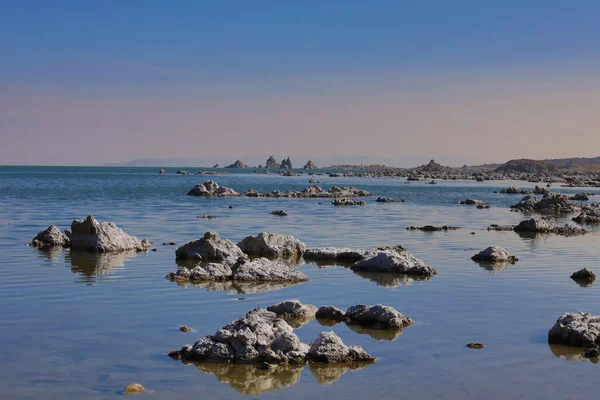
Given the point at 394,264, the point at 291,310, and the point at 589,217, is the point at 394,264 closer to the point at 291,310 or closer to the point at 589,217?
the point at 291,310

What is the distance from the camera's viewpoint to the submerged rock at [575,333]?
13.5 m

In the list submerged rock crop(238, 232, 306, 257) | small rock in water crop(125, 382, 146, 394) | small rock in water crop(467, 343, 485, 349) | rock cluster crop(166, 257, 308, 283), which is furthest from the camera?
submerged rock crop(238, 232, 306, 257)

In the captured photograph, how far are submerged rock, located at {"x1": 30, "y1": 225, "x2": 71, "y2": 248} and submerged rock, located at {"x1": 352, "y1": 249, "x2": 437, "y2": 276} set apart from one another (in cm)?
1200

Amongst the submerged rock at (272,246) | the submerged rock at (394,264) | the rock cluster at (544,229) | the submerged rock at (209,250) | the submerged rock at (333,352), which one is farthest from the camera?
the rock cluster at (544,229)

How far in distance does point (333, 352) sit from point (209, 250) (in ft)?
41.8

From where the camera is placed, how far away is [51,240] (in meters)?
27.5

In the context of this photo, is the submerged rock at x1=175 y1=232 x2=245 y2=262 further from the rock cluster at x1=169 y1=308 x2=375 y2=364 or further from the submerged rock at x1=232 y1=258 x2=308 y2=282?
the rock cluster at x1=169 y1=308 x2=375 y2=364

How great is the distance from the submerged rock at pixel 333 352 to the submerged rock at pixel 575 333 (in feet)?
13.2

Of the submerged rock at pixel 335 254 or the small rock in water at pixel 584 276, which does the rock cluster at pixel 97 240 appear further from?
the small rock in water at pixel 584 276

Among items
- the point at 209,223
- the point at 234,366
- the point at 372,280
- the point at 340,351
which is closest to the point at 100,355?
the point at 234,366

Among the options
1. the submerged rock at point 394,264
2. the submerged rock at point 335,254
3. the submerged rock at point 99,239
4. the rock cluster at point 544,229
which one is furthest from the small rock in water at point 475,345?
the rock cluster at point 544,229

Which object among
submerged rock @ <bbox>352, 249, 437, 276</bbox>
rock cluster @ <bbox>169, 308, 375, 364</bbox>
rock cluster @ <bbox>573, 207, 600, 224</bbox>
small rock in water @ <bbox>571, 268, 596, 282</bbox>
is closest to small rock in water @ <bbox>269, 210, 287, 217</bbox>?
rock cluster @ <bbox>573, 207, 600, 224</bbox>

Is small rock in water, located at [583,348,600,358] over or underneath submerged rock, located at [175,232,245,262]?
underneath

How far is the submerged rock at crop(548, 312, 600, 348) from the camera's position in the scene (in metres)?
13.5
